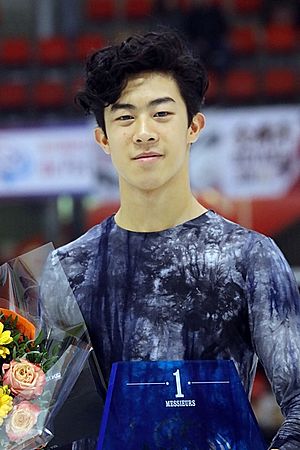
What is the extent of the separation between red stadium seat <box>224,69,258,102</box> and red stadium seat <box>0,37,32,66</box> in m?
1.79

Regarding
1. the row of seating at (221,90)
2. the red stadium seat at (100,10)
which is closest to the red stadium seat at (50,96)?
the row of seating at (221,90)

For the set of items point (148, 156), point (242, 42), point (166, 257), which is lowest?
point (166, 257)

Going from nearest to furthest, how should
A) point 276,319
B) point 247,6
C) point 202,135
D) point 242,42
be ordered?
point 276,319 → point 202,135 → point 242,42 → point 247,6

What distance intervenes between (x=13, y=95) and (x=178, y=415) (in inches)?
287

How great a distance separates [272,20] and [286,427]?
7990mm

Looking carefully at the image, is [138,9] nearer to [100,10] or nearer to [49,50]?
[100,10]

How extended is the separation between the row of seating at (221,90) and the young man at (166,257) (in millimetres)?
6172

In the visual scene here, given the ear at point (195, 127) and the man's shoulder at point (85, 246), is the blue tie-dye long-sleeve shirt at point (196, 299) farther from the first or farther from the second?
the ear at point (195, 127)

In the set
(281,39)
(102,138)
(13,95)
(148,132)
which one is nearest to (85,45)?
(13,95)

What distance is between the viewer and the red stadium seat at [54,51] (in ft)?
30.0

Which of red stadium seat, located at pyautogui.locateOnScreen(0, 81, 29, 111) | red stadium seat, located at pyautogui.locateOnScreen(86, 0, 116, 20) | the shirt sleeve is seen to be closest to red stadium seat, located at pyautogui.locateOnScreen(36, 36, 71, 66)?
red stadium seat, located at pyautogui.locateOnScreen(0, 81, 29, 111)

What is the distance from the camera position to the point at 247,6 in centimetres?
966

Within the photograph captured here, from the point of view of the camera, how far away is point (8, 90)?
9102 mm

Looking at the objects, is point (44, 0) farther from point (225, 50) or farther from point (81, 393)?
point (81, 393)
